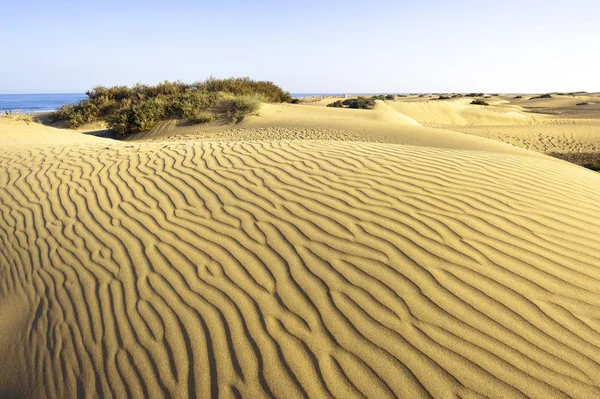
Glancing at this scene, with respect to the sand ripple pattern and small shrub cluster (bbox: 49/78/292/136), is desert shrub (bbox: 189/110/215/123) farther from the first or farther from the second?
the sand ripple pattern

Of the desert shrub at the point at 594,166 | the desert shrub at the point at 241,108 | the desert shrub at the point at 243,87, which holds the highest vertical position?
the desert shrub at the point at 243,87

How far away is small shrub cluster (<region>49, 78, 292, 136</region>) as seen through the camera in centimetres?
1477

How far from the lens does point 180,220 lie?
370 cm

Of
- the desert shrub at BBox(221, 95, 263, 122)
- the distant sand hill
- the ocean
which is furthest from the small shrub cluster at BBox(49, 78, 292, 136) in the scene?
the distant sand hill

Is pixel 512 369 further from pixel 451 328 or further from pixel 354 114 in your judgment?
pixel 354 114

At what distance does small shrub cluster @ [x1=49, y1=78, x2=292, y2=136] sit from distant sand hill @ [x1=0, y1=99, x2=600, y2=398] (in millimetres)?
10595

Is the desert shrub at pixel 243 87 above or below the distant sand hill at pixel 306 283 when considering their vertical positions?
above

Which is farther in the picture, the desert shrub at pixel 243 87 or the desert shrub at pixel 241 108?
the desert shrub at pixel 243 87

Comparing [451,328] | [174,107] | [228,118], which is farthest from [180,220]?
[174,107]

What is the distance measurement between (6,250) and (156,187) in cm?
156

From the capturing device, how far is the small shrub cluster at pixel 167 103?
48.4 feet

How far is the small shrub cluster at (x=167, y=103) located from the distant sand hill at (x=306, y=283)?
10.6 m

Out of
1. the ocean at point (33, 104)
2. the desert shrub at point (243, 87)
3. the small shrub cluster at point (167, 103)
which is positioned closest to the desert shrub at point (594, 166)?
Answer: the small shrub cluster at point (167, 103)

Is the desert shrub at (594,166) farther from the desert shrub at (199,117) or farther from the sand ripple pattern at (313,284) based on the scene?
the desert shrub at (199,117)
